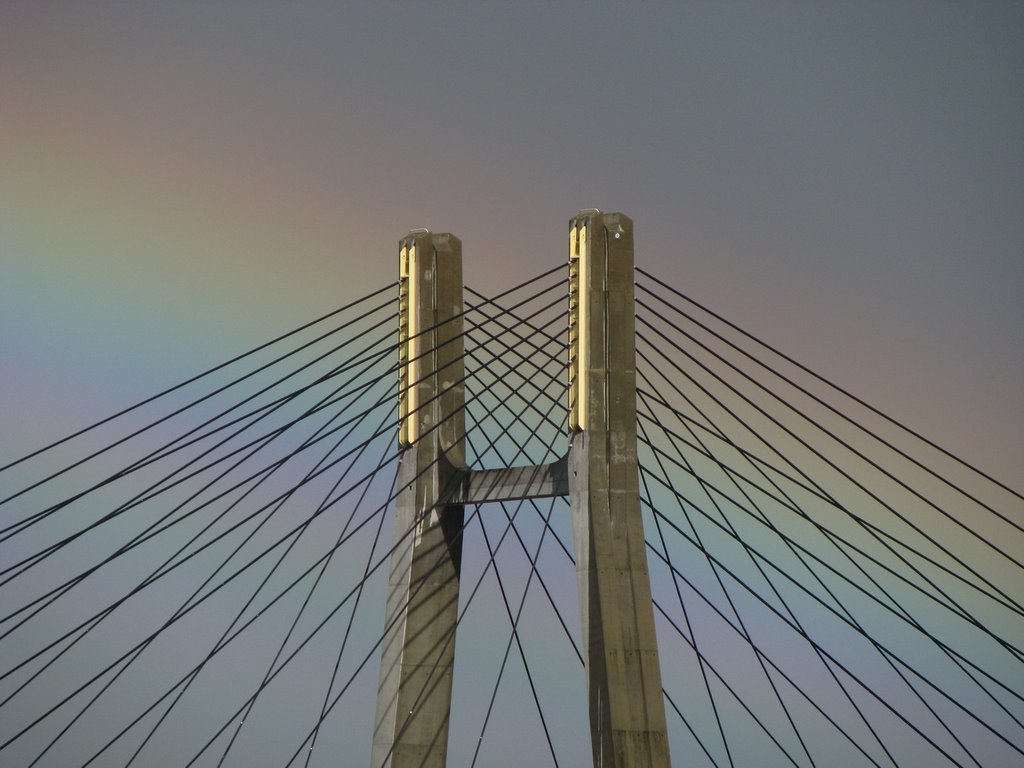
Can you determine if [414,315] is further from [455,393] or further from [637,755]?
[637,755]

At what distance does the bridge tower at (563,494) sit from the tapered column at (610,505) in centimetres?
1

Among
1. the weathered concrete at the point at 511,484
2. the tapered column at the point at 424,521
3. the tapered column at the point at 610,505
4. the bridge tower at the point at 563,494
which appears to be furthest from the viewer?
the tapered column at the point at 424,521

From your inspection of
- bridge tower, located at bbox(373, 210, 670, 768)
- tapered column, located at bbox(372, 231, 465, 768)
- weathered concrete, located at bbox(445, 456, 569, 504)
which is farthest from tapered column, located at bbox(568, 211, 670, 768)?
tapered column, located at bbox(372, 231, 465, 768)

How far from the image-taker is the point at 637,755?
2684 cm

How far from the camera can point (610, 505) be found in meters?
27.9

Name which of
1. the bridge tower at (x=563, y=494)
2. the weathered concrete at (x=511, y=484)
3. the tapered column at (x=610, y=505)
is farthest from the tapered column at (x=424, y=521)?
the tapered column at (x=610, y=505)

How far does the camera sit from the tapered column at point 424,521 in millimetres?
30453

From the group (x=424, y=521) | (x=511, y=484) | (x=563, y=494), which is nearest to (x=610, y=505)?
(x=563, y=494)

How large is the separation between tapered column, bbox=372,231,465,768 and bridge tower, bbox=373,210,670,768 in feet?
0.07

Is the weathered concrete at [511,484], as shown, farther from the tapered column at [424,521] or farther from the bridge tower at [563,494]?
the tapered column at [424,521]

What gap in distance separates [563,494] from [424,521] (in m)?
2.85

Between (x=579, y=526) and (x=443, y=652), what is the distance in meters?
3.67

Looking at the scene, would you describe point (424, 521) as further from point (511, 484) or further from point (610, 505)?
point (610, 505)

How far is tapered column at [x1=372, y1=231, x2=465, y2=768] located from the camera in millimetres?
30453
